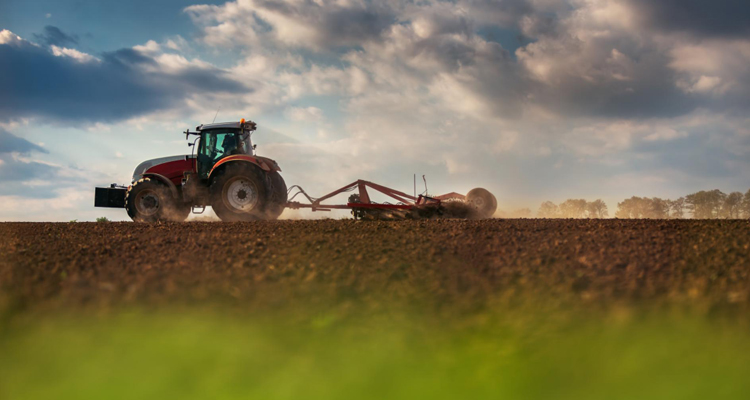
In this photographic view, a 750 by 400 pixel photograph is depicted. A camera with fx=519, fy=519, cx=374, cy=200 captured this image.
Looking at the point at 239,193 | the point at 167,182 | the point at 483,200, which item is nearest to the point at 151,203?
the point at 167,182

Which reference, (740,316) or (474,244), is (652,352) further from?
(474,244)

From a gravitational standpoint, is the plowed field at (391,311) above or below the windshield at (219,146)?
below

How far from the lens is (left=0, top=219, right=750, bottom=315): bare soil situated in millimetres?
3041

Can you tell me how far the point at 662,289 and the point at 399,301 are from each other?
65.2 inches

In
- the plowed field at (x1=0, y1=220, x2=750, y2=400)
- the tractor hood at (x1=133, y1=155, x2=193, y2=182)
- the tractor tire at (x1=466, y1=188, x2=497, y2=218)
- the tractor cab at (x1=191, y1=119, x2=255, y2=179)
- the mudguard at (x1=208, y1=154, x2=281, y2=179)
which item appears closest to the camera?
the plowed field at (x1=0, y1=220, x2=750, y2=400)

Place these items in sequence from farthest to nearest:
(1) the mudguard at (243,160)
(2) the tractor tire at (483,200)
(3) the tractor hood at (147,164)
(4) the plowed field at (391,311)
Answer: (2) the tractor tire at (483,200) → (3) the tractor hood at (147,164) → (1) the mudguard at (243,160) → (4) the plowed field at (391,311)

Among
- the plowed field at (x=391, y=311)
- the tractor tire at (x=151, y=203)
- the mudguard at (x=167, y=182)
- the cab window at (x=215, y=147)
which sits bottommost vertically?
the plowed field at (x=391, y=311)

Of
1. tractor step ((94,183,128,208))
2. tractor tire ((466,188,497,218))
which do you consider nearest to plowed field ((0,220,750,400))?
tractor tire ((466,188,497,218))

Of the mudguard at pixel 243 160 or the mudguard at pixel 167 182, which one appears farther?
the mudguard at pixel 167 182

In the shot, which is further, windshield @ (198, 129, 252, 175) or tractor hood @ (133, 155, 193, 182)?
tractor hood @ (133, 155, 193, 182)

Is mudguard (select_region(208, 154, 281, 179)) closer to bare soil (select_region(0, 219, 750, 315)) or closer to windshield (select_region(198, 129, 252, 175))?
windshield (select_region(198, 129, 252, 175))

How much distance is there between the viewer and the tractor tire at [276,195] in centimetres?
1030

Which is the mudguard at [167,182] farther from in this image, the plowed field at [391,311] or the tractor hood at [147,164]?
the plowed field at [391,311]

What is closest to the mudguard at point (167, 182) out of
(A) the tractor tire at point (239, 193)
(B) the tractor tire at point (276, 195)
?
(A) the tractor tire at point (239, 193)
